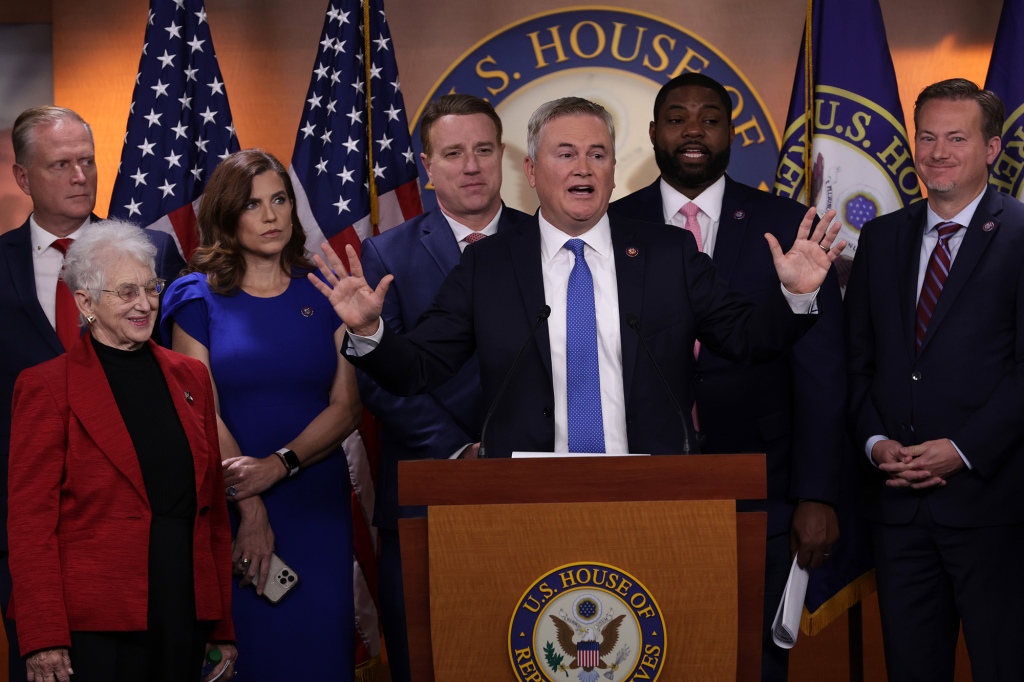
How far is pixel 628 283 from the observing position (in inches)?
104

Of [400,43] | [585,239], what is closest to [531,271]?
[585,239]

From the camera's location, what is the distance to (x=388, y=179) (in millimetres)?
4453

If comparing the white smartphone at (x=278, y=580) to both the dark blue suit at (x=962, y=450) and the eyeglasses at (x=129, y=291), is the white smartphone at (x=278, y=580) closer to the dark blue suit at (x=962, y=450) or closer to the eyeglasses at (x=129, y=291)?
the eyeglasses at (x=129, y=291)

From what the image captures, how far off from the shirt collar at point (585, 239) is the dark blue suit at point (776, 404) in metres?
0.68

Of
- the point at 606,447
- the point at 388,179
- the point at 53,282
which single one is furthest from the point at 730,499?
the point at 388,179

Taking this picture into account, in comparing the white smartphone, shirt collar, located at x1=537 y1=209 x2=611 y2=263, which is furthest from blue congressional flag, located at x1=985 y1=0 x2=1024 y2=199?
the white smartphone

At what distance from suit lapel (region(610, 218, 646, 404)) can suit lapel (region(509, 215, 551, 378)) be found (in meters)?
0.17

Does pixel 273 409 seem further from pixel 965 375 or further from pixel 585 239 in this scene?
pixel 965 375

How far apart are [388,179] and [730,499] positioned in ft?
8.76

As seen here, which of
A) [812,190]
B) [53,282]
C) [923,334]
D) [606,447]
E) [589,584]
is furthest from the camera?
[812,190]

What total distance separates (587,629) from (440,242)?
1709 mm

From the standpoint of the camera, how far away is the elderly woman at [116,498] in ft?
8.52

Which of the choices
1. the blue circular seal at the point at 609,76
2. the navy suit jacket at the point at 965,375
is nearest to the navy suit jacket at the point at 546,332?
the navy suit jacket at the point at 965,375

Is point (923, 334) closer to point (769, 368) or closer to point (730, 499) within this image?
point (769, 368)
